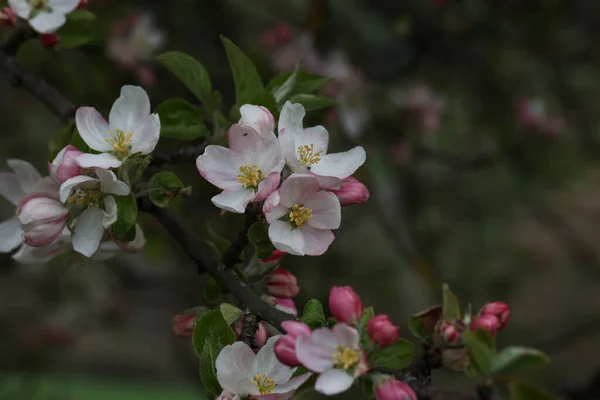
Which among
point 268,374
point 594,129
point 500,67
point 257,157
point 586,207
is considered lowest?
point 586,207

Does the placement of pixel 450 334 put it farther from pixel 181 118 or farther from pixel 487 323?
pixel 181 118

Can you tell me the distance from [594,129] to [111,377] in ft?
8.02

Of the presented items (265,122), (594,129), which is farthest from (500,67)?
(265,122)

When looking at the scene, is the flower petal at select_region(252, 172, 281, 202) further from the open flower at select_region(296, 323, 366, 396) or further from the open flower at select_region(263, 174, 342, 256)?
the open flower at select_region(296, 323, 366, 396)

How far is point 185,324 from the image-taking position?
0.75 m

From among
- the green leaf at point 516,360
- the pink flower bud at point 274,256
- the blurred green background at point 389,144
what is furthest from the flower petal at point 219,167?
the blurred green background at point 389,144

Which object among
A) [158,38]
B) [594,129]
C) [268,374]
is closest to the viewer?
[268,374]

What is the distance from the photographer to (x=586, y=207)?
4211 mm

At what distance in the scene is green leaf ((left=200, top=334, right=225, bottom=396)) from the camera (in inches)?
25.1

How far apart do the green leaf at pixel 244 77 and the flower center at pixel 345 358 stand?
0.36 metres

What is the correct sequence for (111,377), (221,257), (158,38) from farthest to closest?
(111,377) → (158,38) → (221,257)

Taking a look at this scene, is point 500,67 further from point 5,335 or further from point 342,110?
point 5,335

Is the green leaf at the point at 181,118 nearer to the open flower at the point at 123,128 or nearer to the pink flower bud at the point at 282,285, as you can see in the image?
the open flower at the point at 123,128

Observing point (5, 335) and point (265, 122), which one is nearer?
point (265, 122)
